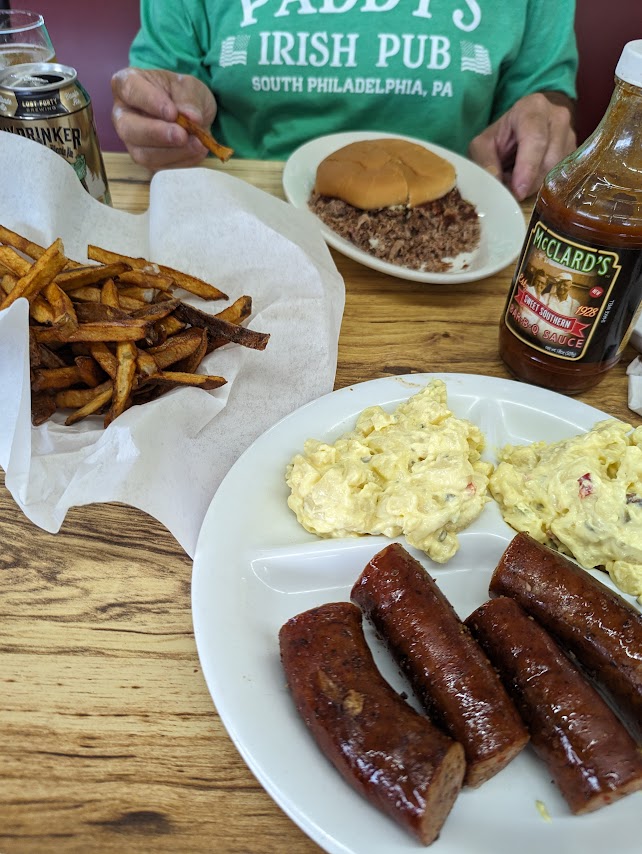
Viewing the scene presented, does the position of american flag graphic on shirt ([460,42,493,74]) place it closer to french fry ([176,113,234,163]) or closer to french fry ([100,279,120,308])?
french fry ([176,113,234,163])

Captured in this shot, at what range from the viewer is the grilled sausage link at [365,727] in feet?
3.09

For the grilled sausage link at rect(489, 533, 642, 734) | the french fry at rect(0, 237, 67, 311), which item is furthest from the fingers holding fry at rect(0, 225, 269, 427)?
the grilled sausage link at rect(489, 533, 642, 734)

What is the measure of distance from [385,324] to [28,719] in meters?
1.56

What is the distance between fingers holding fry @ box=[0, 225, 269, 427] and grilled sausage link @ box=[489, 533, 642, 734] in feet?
2.81

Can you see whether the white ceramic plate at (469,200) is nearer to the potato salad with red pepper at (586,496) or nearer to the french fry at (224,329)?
the french fry at (224,329)

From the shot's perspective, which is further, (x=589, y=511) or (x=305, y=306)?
(x=305, y=306)

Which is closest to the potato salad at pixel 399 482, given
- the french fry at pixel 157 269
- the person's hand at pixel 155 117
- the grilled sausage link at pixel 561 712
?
the grilled sausage link at pixel 561 712

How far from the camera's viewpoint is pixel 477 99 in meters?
3.17

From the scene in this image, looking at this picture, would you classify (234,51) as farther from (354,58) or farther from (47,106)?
(47,106)

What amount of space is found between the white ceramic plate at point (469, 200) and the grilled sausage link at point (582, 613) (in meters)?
1.16

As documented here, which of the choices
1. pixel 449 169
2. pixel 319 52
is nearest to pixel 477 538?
pixel 449 169

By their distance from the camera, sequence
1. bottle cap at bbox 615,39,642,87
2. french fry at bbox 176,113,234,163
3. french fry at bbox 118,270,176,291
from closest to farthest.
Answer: bottle cap at bbox 615,39,642,87 → french fry at bbox 118,270,176,291 → french fry at bbox 176,113,234,163

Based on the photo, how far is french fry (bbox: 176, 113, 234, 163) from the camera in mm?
2293

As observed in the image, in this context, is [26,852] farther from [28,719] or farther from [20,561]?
[20,561]
